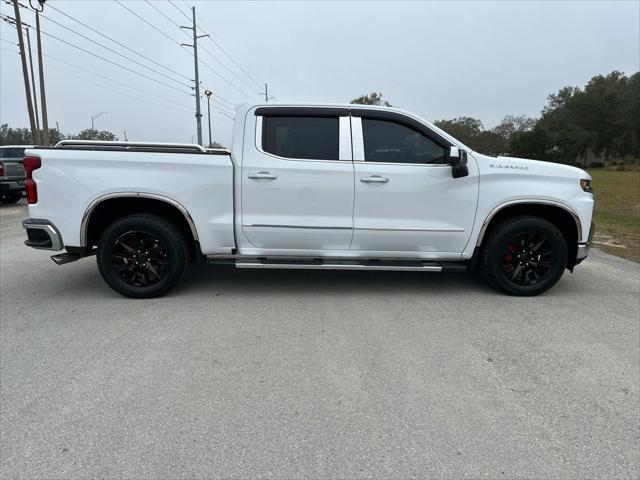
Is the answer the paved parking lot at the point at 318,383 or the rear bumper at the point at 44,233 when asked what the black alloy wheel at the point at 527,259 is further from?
the rear bumper at the point at 44,233

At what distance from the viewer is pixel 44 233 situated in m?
4.54

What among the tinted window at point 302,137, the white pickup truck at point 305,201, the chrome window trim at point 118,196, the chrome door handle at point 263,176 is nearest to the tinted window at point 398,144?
the white pickup truck at point 305,201

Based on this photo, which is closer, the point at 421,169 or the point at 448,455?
the point at 448,455

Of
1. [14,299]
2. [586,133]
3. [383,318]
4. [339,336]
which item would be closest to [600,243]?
[383,318]

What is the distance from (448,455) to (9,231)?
10.5 m

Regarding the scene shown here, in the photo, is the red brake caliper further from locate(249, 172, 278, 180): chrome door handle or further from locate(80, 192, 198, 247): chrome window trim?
locate(80, 192, 198, 247): chrome window trim

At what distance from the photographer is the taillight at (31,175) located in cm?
443

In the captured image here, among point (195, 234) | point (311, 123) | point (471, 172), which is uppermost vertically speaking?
point (311, 123)

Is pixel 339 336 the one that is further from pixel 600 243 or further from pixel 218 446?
pixel 600 243

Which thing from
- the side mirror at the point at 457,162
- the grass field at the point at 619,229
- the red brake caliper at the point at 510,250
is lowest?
the grass field at the point at 619,229

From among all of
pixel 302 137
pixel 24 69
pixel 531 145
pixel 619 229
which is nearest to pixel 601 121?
pixel 531 145

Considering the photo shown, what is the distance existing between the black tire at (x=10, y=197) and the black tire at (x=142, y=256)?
43.7 feet

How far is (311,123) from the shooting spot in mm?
4730

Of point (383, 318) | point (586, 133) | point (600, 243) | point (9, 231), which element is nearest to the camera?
point (383, 318)
